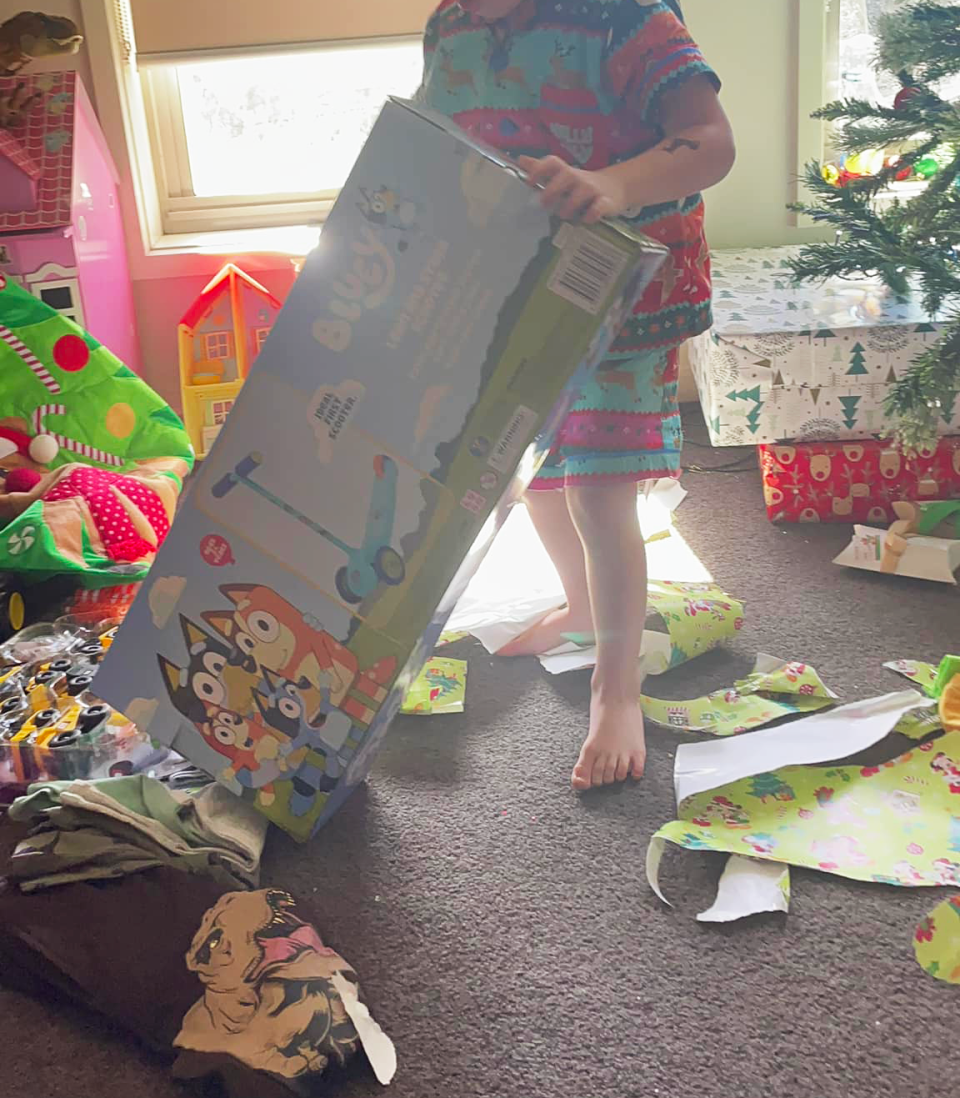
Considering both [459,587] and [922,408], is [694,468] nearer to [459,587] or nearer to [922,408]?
[922,408]

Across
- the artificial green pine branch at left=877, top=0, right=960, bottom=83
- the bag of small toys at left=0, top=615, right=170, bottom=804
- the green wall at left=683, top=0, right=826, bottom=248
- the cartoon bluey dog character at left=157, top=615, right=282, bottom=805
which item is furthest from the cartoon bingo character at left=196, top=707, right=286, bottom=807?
the green wall at left=683, top=0, right=826, bottom=248

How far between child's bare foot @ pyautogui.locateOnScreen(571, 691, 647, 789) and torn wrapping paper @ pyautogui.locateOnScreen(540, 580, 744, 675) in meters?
0.12

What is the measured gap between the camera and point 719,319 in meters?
1.61

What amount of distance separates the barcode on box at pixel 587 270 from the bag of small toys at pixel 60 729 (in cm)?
58

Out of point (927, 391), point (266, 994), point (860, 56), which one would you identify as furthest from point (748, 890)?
point (860, 56)

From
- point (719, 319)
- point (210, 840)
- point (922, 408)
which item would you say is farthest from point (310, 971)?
point (719, 319)

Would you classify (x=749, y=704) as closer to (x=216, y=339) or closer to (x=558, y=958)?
(x=558, y=958)

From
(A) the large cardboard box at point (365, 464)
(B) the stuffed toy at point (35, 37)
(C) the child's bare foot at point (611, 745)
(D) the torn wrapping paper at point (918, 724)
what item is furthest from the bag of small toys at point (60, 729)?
(B) the stuffed toy at point (35, 37)

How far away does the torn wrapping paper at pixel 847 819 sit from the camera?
35.1 inches

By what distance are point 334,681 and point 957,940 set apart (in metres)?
0.52

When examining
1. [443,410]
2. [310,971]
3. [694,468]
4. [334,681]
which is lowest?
[694,468]

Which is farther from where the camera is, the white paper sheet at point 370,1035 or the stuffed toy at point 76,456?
the stuffed toy at point 76,456

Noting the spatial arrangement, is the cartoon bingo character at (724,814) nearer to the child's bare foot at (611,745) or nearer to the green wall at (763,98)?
the child's bare foot at (611,745)

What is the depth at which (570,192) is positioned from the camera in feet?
2.47
